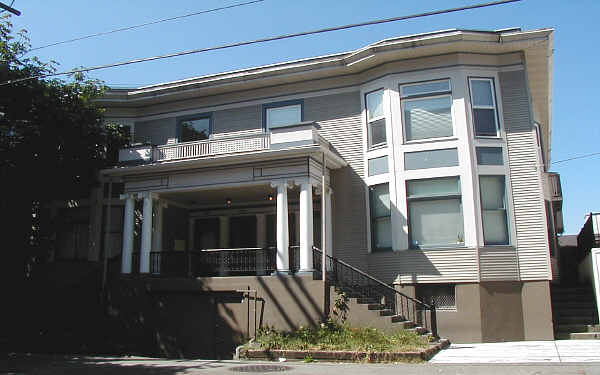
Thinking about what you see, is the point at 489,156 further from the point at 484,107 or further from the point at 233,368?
the point at 233,368

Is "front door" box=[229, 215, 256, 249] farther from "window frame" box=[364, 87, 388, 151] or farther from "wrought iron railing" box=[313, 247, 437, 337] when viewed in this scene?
"window frame" box=[364, 87, 388, 151]

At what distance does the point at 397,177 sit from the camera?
16422 millimetres

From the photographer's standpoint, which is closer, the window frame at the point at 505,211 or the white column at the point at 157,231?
Answer: the window frame at the point at 505,211

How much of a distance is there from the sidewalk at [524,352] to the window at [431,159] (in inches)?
206

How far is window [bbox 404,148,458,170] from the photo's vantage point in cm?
1602

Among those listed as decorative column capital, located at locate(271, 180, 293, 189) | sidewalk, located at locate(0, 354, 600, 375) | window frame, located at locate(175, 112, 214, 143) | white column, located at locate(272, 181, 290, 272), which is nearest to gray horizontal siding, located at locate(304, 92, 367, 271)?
decorative column capital, located at locate(271, 180, 293, 189)

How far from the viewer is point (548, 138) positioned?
24000 millimetres

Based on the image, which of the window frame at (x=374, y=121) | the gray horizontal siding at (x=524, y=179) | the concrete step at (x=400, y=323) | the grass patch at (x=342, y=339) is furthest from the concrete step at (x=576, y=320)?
the window frame at (x=374, y=121)

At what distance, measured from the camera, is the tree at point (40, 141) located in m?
16.3

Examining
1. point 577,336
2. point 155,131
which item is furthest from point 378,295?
point 155,131

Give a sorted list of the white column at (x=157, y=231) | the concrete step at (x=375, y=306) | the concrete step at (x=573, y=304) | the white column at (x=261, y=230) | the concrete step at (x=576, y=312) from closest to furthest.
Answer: the concrete step at (x=375, y=306), the concrete step at (x=576, y=312), the concrete step at (x=573, y=304), the white column at (x=157, y=231), the white column at (x=261, y=230)

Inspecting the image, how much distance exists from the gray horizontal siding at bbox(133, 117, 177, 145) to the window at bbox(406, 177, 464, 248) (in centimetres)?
932

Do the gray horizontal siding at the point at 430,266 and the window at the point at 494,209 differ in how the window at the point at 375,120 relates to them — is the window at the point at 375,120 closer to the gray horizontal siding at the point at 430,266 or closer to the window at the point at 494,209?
the window at the point at 494,209

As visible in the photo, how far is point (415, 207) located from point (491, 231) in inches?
90.1
